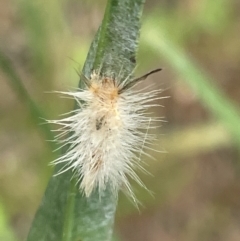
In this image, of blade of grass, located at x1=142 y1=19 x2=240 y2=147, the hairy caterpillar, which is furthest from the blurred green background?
the hairy caterpillar

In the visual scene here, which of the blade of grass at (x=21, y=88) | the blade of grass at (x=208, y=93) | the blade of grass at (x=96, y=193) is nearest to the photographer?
the blade of grass at (x=96, y=193)

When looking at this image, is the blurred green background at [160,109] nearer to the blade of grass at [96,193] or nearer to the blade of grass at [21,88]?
the blade of grass at [21,88]

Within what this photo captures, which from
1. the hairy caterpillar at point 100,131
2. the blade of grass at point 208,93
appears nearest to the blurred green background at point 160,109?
the blade of grass at point 208,93

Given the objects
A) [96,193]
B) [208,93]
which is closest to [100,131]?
[96,193]

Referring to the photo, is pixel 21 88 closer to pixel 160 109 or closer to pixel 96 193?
pixel 96 193

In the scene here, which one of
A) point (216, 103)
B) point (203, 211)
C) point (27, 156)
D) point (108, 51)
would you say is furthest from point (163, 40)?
point (203, 211)

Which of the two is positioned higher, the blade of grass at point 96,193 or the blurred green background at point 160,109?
the blurred green background at point 160,109

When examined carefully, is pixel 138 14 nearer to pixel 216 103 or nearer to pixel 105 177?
pixel 105 177
